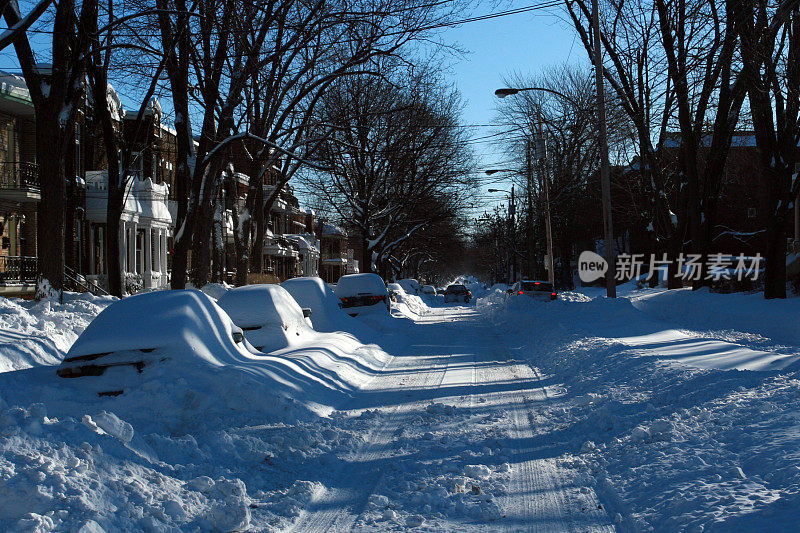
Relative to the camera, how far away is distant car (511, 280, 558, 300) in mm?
33438

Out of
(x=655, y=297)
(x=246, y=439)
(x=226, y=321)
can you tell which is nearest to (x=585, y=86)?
(x=655, y=297)

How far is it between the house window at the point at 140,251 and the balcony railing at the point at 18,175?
1125cm

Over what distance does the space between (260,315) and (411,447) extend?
6.26 metres

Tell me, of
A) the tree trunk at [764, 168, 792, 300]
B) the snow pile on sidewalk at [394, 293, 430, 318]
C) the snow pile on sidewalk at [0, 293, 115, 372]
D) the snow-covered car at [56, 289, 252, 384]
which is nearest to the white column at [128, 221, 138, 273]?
the snow pile on sidewalk at [394, 293, 430, 318]

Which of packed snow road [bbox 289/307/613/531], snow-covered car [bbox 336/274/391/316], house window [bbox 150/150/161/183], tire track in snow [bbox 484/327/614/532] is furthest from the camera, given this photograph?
house window [bbox 150/150/161/183]

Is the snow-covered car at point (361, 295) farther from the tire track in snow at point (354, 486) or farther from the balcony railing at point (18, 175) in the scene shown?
the tire track in snow at point (354, 486)

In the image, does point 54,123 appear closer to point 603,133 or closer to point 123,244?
point 603,133

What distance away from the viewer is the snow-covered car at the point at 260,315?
13.0 meters

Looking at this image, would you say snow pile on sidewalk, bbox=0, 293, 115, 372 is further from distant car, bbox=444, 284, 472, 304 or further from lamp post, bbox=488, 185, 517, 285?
lamp post, bbox=488, 185, 517, 285

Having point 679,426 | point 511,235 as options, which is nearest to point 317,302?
point 679,426

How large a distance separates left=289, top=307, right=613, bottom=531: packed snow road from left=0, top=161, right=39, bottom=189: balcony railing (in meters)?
20.5

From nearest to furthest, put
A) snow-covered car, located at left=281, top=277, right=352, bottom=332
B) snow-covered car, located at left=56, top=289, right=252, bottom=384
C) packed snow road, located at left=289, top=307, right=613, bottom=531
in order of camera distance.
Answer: packed snow road, located at left=289, top=307, right=613, bottom=531, snow-covered car, located at left=56, top=289, right=252, bottom=384, snow-covered car, located at left=281, top=277, right=352, bottom=332

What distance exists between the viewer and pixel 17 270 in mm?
26406

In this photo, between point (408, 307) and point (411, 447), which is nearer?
point (411, 447)
